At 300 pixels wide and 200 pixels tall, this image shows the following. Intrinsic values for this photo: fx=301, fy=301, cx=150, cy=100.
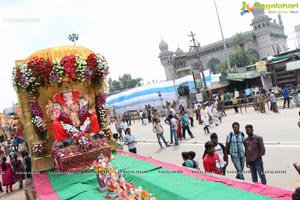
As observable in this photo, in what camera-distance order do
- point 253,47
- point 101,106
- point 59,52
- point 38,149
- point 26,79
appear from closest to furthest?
point 26,79, point 38,149, point 59,52, point 101,106, point 253,47

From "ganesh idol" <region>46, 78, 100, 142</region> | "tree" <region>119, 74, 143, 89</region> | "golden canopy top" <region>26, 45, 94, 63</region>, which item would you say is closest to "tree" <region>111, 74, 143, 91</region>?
"tree" <region>119, 74, 143, 89</region>

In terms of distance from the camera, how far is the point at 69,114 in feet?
35.0

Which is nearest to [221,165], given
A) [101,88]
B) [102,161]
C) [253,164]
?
[253,164]

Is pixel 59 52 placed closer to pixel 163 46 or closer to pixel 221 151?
pixel 221 151

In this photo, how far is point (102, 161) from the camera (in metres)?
7.25

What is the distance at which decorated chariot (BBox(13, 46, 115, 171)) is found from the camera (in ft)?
33.0

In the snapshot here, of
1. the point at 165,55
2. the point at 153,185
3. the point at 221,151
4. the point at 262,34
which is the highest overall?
the point at 165,55

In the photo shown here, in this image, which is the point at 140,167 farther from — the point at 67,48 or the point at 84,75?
the point at 67,48

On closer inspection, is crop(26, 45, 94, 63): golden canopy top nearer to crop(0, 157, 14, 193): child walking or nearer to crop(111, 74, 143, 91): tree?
crop(0, 157, 14, 193): child walking


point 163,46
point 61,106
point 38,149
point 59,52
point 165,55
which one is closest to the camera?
point 61,106

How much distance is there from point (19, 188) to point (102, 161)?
6685 millimetres

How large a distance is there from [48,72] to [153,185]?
572 cm

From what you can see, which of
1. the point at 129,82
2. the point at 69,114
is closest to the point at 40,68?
the point at 69,114

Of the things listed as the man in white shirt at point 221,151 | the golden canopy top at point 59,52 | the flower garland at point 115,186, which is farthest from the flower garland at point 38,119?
the man in white shirt at point 221,151
